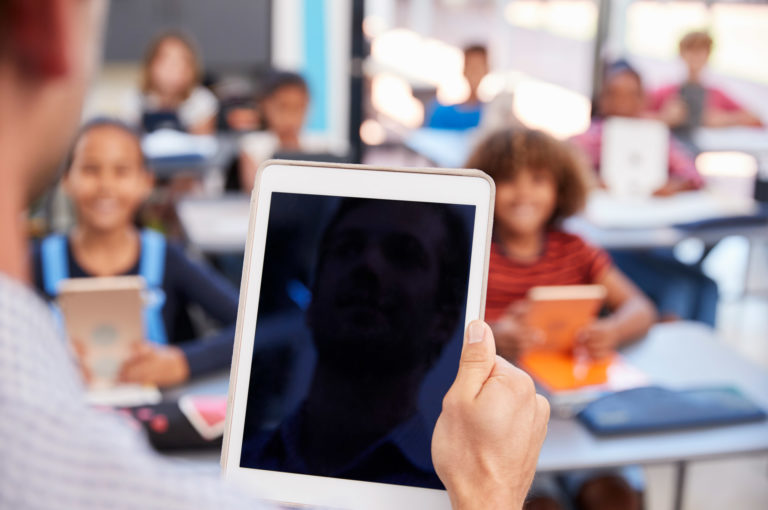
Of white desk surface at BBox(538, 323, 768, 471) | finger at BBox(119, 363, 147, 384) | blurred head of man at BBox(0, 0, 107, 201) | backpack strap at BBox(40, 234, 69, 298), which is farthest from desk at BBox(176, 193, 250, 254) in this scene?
blurred head of man at BBox(0, 0, 107, 201)

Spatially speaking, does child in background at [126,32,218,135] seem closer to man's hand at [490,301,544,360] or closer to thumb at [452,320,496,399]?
man's hand at [490,301,544,360]

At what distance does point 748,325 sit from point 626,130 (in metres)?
1.37

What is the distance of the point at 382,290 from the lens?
0.76 metres

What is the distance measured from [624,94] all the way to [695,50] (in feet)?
3.28

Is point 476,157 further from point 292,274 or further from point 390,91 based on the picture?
point 390,91

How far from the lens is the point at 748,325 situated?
4051 millimetres

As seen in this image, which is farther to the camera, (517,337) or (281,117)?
(281,117)

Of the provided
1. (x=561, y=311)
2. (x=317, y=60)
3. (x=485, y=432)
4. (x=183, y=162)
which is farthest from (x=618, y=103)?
(x=485, y=432)

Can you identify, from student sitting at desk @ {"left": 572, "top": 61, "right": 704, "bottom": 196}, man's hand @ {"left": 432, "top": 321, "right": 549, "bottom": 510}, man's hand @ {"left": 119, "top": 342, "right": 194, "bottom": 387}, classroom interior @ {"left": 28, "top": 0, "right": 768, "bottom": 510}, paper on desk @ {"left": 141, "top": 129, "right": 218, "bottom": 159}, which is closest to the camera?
man's hand @ {"left": 432, "top": 321, "right": 549, "bottom": 510}

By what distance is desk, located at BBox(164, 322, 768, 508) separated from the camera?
4.91ft

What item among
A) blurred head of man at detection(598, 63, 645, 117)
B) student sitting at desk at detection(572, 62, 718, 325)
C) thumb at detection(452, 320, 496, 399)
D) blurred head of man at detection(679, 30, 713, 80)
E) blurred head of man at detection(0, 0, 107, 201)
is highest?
blurred head of man at detection(0, 0, 107, 201)

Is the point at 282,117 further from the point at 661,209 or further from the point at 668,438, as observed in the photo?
the point at 668,438

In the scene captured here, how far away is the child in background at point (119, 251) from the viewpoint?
7.02 feet

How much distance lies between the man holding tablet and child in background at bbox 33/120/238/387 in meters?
1.75
